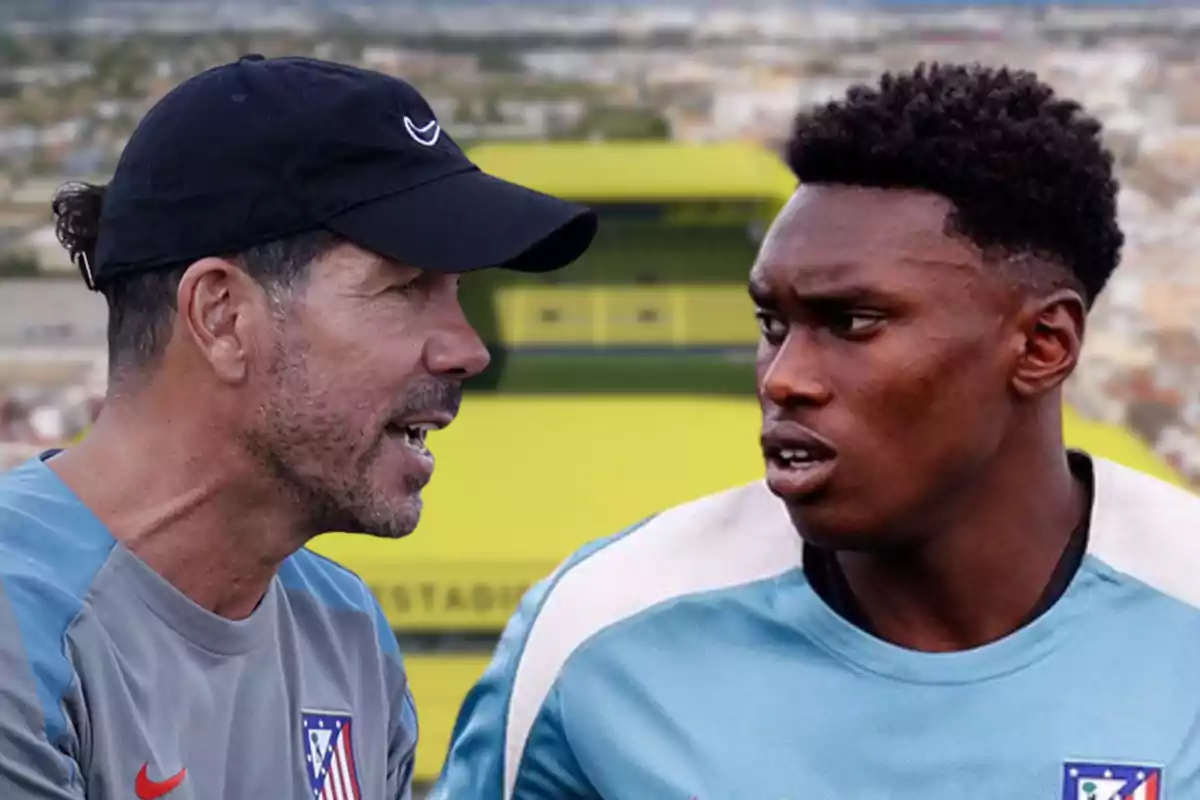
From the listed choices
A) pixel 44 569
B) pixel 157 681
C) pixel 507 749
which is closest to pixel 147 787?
pixel 157 681

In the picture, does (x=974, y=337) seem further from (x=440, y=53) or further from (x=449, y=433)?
(x=440, y=53)

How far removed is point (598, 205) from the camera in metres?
4.94

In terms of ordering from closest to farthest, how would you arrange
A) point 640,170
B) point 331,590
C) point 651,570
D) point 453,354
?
point 453,354 → point 651,570 → point 331,590 → point 640,170

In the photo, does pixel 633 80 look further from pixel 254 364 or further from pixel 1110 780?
pixel 1110 780

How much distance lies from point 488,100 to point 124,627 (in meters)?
3.88

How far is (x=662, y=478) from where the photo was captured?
175 inches

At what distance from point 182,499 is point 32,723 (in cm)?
35

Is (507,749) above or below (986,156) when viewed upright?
below

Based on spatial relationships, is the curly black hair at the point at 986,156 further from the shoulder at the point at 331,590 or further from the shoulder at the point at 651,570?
the shoulder at the point at 331,590

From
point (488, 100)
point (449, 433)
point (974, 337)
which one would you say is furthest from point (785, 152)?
point (488, 100)

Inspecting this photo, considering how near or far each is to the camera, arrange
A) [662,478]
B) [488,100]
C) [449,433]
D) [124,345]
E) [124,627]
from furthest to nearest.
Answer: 1. [488,100]
2. [449,433]
3. [662,478]
4. [124,345]
5. [124,627]

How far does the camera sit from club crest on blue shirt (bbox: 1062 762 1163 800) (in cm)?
220

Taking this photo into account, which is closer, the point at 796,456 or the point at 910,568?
the point at 796,456

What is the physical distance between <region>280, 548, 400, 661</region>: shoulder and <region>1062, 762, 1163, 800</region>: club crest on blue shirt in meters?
0.86
